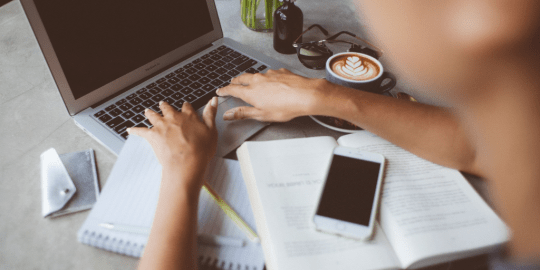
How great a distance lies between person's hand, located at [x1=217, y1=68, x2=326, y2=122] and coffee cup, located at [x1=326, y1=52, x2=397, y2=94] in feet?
0.19

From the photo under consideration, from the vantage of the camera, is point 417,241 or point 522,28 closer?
point 522,28

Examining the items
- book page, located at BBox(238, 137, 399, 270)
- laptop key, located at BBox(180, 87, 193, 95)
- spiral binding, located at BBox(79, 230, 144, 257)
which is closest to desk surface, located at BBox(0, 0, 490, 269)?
spiral binding, located at BBox(79, 230, 144, 257)

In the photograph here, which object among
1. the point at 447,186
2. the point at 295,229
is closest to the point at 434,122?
the point at 447,186

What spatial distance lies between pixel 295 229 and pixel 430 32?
0.32 metres

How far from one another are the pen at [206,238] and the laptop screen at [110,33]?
14.2 inches

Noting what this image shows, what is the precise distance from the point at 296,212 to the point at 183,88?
46cm

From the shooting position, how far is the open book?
1.54ft

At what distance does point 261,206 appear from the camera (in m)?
0.52

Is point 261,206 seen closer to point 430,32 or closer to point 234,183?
point 234,183

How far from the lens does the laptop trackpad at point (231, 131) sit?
68 centimetres

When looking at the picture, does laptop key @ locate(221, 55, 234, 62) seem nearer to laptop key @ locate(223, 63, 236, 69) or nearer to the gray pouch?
laptop key @ locate(223, 63, 236, 69)

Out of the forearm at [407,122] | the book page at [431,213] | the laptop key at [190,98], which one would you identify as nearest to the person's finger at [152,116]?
the laptop key at [190,98]

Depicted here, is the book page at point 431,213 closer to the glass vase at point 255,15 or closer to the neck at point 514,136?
the neck at point 514,136

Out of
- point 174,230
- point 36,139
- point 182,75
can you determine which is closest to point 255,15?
point 182,75
